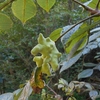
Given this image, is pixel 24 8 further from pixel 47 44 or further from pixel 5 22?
pixel 47 44

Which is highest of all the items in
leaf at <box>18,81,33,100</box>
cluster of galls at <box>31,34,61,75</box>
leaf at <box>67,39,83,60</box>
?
cluster of galls at <box>31,34,61,75</box>

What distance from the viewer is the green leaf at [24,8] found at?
0.50 m

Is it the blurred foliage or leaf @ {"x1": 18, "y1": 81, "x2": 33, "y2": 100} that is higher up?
leaf @ {"x1": 18, "y1": 81, "x2": 33, "y2": 100}

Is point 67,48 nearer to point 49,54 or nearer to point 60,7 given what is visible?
point 49,54

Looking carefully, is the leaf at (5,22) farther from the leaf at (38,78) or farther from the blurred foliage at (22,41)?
the blurred foliage at (22,41)

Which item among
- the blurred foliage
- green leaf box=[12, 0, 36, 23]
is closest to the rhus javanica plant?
green leaf box=[12, 0, 36, 23]

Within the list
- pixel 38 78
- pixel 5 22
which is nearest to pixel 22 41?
pixel 5 22

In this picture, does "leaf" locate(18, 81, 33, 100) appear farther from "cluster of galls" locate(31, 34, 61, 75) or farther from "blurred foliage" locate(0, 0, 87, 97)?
"blurred foliage" locate(0, 0, 87, 97)

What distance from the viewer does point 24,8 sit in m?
0.51

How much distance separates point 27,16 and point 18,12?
0.07ft

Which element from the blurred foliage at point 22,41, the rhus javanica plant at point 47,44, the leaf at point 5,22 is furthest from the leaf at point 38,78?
the blurred foliage at point 22,41

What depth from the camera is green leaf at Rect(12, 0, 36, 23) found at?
50 centimetres

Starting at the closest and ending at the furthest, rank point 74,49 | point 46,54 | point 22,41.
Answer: point 46,54, point 74,49, point 22,41

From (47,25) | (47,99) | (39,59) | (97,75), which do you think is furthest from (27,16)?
(47,25)
